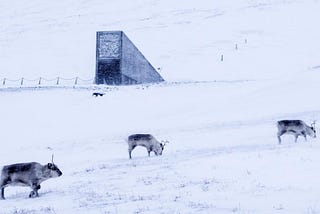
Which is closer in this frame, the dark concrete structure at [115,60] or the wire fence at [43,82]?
A: the dark concrete structure at [115,60]

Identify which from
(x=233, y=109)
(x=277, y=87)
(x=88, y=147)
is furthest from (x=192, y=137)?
(x=277, y=87)

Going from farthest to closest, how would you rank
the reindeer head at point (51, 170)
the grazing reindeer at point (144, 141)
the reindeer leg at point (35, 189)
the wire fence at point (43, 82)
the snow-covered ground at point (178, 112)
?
the wire fence at point (43, 82)
the grazing reindeer at point (144, 141)
the reindeer head at point (51, 170)
the reindeer leg at point (35, 189)
the snow-covered ground at point (178, 112)

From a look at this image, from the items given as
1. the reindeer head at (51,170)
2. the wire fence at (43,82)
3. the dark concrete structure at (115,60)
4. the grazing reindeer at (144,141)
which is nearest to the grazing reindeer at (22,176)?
the reindeer head at (51,170)

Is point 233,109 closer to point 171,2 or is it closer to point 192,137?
point 192,137

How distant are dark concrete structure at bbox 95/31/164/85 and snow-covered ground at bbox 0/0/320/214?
175 inches

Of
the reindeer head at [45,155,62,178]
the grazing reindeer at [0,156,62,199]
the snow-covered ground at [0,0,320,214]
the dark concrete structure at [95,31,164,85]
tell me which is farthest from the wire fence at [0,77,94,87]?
the grazing reindeer at [0,156,62,199]

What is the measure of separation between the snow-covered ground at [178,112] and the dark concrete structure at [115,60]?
4444mm

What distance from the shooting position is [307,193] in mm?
12219

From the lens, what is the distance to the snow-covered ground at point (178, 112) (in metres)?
13.5

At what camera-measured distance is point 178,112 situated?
37406 millimetres

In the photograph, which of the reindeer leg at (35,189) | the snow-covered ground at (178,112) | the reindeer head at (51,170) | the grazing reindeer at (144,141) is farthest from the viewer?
the grazing reindeer at (144,141)

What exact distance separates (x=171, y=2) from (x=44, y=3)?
106 ft

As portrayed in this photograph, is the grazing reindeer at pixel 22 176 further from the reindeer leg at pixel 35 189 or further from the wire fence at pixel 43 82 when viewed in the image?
the wire fence at pixel 43 82

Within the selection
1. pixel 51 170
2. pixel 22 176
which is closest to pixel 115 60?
pixel 51 170
